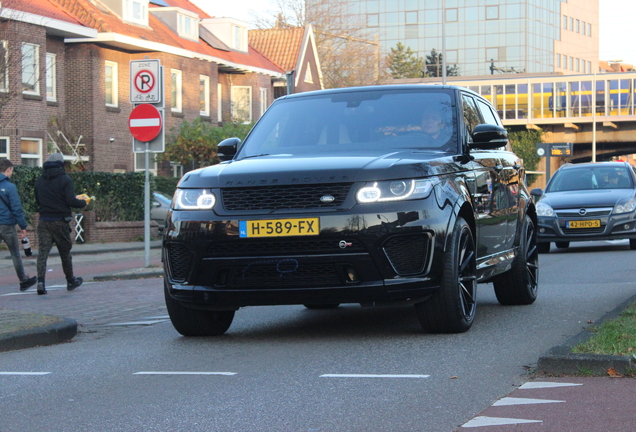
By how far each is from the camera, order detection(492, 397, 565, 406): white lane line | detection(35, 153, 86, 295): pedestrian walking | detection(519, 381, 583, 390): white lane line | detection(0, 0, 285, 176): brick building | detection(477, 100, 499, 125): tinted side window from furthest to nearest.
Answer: detection(0, 0, 285, 176): brick building → detection(35, 153, 86, 295): pedestrian walking → detection(477, 100, 499, 125): tinted side window → detection(519, 381, 583, 390): white lane line → detection(492, 397, 565, 406): white lane line

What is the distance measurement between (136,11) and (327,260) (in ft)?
114

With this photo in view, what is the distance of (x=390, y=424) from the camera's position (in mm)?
4594

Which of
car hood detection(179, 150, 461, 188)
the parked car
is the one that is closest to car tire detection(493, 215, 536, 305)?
car hood detection(179, 150, 461, 188)

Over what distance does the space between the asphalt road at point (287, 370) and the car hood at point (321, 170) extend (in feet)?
3.84

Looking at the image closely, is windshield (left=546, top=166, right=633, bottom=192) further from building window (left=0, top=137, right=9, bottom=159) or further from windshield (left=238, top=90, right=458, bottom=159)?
building window (left=0, top=137, right=9, bottom=159)

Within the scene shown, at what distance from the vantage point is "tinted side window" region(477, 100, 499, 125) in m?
9.37

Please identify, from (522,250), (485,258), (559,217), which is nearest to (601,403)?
(485,258)

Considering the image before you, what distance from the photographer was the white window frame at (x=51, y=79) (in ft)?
111

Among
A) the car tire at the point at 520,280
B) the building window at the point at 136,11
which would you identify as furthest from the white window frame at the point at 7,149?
the car tire at the point at 520,280

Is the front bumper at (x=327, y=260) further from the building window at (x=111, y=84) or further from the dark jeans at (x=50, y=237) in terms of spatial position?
the building window at (x=111, y=84)

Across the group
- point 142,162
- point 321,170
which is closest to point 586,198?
point 321,170

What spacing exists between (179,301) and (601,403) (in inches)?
133

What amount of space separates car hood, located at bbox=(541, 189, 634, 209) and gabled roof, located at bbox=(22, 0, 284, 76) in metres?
18.0

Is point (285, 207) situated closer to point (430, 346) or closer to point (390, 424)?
point (430, 346)
